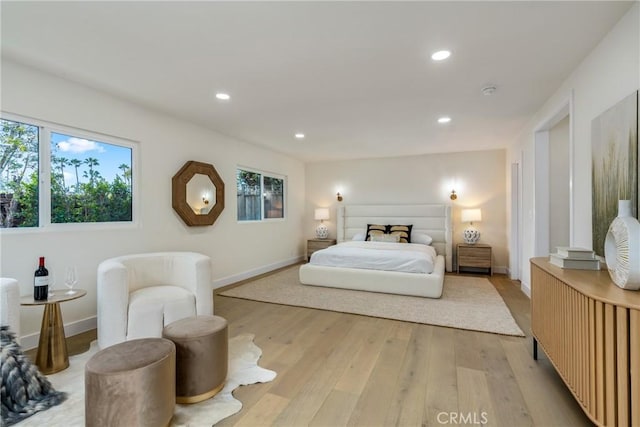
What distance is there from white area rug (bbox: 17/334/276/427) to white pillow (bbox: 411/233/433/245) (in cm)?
428

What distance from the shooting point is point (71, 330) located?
113 inches

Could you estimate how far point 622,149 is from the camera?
187cm

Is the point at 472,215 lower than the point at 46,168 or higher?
lower

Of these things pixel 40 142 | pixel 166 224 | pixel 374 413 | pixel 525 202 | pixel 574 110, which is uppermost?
pixel 574 110

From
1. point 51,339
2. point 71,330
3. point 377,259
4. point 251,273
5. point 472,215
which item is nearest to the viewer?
point 51,339

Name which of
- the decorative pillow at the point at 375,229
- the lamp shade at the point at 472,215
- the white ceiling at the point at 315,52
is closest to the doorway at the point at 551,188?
the white ceiling at the point at 315,52

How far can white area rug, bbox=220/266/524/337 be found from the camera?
126 inches

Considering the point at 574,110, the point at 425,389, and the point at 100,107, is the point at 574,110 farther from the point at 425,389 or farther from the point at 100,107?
the point at 100,107

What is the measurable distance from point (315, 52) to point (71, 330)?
3.41m

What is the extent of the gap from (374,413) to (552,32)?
2767 millimetres

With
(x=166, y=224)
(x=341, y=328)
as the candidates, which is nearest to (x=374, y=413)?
(x=341, y=328)

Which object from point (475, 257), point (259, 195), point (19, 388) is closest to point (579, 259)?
point (19, 388)

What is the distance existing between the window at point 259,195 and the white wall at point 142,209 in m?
0.20

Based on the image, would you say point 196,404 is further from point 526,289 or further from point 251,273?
point 526,289
